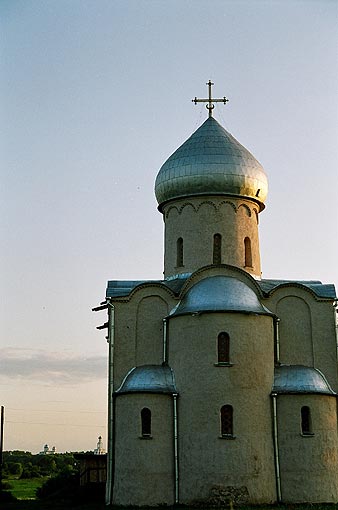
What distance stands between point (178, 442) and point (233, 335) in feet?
9.40

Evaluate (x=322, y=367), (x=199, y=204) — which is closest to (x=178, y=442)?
(x=322, y=367)

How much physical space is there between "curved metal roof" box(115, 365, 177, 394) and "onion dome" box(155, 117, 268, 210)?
212 inches

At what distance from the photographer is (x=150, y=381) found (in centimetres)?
1845

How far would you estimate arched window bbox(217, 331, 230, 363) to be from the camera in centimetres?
1822

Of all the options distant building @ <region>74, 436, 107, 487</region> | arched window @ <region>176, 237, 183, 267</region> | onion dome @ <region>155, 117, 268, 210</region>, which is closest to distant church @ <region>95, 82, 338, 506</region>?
arched window @ <region>176, 237, 183, 267</region>

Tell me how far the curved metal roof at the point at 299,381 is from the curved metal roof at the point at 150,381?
2.58 meters

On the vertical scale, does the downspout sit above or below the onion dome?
below

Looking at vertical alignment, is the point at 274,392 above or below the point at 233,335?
below

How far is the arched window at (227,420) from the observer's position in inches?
699

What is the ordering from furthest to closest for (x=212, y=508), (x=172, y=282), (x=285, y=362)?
1. (x=172, y=282)
2. (x=285, y=362)
3. (x=212, y=508)

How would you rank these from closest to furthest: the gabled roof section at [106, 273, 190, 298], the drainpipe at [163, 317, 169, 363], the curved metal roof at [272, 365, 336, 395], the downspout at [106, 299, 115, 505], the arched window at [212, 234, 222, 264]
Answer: the curved metal roof at [272, 365, 336, 395] → the downspout at [106, 299, 115, 505] → the drainpipe at [163, 317, 169, 363] → the gabled roof section at [106, 273, 190, 298] → the arched window at [212, 234, 222, 264]

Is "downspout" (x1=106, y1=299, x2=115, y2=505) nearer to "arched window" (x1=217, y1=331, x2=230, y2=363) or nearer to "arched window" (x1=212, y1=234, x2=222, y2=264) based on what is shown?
"arched window" (x1=217, y1=331, x2=230, y2=363)

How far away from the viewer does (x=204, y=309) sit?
727 inches

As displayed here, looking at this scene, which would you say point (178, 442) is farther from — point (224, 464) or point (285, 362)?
point (285, 362)
